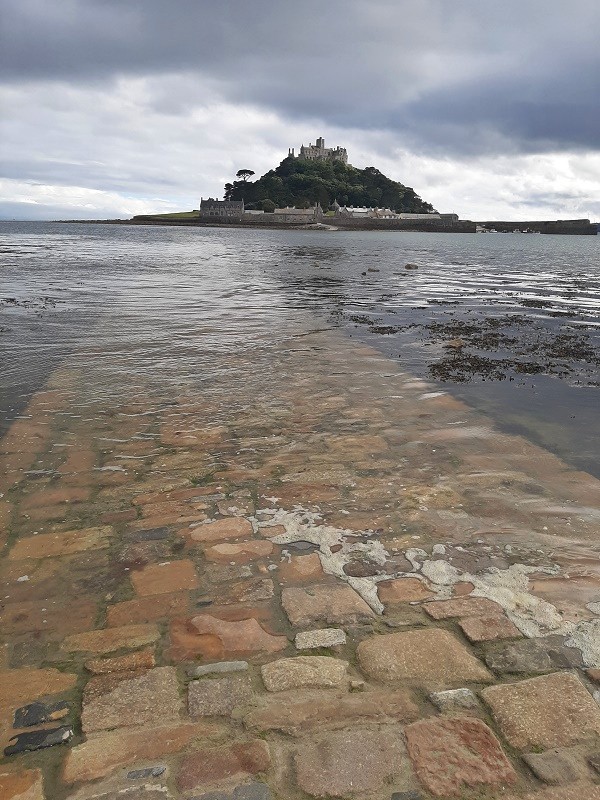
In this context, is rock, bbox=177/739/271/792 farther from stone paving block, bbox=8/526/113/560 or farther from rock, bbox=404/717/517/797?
stone paving block, bbox=8/526/113/560

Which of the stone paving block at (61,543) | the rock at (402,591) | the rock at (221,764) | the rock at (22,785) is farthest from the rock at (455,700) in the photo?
the stone paving block at (61,543)

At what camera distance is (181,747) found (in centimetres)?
228

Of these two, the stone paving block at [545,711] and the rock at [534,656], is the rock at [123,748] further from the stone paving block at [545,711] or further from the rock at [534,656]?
the rock at [534,656]

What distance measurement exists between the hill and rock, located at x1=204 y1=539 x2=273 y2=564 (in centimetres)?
17857

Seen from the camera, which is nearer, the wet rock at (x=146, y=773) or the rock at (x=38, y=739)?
the wet rock at (x=146, y=773)

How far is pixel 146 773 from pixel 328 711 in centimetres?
80

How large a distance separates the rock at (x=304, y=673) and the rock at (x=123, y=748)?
0.40 metres

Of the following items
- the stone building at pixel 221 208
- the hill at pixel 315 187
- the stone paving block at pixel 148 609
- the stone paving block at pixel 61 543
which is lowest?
the stone paving block at pixel 61 543

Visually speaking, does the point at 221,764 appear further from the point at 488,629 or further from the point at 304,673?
the point at 488,629

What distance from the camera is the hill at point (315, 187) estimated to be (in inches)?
7101

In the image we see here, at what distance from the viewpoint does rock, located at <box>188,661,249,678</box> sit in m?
2.73

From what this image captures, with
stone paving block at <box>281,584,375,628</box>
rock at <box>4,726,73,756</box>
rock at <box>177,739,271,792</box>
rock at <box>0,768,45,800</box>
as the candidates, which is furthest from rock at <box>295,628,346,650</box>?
rock at <box>0,768,45,800</box>

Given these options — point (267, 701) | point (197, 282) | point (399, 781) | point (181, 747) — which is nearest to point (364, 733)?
point (399, 781)

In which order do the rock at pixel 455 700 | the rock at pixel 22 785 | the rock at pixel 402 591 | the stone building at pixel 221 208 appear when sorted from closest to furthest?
the rock at pixel 22 785 → the rock at pixel 455 700 → the rock at pixel 402 591 → the stone building at pixel 221 208
